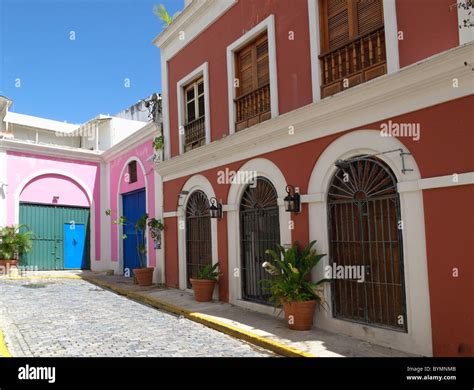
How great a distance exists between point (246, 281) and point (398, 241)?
12.1 feet

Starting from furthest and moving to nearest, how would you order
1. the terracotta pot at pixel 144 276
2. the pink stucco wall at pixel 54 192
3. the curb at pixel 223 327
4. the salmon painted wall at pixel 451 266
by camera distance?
the pink stucco wall at pixel 54 192 < the terracotta pot at pixel 144 276 < the curb at pixel 223 327 < the salmon painted wall at pixel 451 266

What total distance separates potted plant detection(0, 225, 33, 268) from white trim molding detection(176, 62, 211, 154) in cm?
674

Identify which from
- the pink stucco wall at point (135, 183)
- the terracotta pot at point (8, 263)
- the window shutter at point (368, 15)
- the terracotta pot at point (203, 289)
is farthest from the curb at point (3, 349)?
the terracotta pot at point (8, 263)

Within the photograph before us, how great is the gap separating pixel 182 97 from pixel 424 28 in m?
6.84

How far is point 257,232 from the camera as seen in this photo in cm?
826

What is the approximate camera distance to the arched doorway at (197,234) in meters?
9.80

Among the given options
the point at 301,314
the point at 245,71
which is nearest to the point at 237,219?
the point at 301,314

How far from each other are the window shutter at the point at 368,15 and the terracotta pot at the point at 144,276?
8094 mm

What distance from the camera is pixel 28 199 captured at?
14984 millimetres

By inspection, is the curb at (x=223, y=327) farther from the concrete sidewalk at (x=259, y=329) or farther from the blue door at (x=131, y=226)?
the blue door at (x=131, y=226)

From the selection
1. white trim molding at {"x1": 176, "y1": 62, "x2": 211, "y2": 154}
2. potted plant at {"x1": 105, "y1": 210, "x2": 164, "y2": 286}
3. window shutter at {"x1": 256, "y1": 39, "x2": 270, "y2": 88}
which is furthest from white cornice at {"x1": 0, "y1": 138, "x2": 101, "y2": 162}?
window shutter at {"x1": 256, "y1": 39, "x2": 270, "y2": 88}

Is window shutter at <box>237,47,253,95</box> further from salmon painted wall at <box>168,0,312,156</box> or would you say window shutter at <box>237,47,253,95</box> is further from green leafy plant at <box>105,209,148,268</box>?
green leafy plant at <box>105,209,148,268</box>
